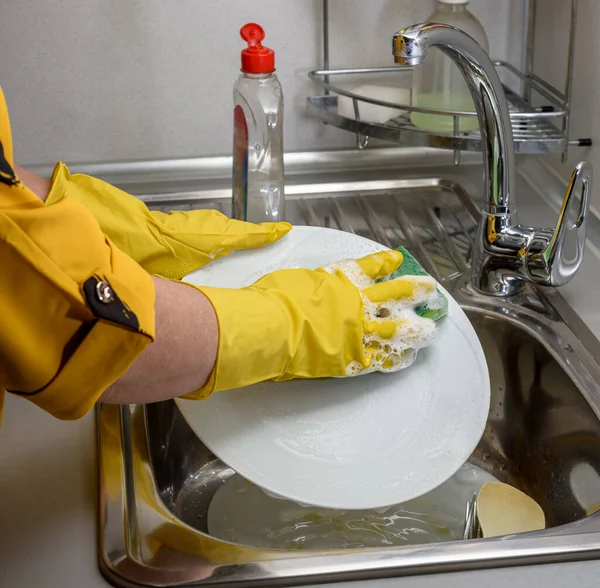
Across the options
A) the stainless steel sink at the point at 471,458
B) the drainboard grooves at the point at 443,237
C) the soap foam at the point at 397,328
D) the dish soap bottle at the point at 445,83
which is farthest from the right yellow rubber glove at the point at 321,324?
the dish soap bottle at the point at 445,83

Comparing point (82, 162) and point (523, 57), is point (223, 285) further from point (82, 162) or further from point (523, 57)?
point (523, 57)

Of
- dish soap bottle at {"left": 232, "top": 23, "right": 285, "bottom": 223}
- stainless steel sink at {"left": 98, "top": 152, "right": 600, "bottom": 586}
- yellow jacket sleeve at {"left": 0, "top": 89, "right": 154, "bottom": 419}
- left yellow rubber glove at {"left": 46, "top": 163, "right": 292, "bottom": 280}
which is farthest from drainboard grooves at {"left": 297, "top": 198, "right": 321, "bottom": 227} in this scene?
yellow jacket sleeve at {"left": 0, "top": 89, "right": 154, "bottom": 419}

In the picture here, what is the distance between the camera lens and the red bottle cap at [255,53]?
38.5 inches

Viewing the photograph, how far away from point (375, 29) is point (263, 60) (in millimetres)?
361

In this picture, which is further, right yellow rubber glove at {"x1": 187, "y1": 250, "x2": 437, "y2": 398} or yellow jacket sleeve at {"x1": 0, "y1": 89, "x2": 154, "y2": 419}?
right yellow rubber glove at {"x1": 187, "y1": 250, "x2": 437, "y2": 398}

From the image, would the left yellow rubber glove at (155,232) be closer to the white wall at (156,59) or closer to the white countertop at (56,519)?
the white countertop at (56,519)

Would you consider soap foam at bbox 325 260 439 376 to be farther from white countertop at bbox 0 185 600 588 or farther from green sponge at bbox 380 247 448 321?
white countertop at bbox 0 185 600 588

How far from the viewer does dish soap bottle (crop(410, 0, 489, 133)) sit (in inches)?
45.8

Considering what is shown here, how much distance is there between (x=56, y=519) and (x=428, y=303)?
1.39 feet

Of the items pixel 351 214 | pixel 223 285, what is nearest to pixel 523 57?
pixel 351 214

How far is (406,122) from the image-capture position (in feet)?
3.95

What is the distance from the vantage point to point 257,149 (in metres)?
1.09

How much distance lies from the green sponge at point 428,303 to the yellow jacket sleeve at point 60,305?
15.0 inches

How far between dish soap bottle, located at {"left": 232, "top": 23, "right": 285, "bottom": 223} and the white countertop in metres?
0.38
